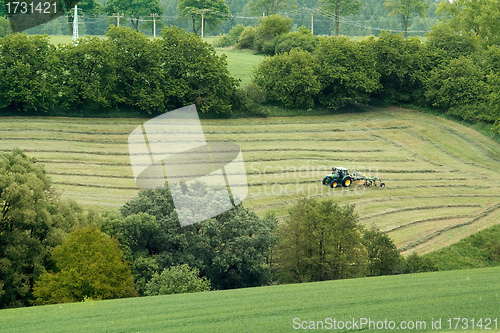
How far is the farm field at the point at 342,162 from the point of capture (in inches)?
1531

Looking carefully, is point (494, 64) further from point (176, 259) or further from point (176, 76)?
point (176, 259)

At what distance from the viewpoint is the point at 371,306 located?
19.3 meters

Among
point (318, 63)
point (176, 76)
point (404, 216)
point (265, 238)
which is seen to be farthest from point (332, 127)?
point (265, 238)

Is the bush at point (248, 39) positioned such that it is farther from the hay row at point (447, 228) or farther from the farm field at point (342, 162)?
the hay row at point (447, 228)

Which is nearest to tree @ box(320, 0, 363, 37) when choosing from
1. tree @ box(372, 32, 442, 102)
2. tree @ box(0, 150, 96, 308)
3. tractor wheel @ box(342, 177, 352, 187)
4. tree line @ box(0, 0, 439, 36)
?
tree line @ box(0, 0, 439, 36)

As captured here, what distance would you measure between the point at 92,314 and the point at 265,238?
11.9 metres

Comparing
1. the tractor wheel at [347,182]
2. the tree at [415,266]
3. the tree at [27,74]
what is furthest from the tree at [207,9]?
the tree at [415,266]

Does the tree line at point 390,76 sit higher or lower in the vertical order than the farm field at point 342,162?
higher

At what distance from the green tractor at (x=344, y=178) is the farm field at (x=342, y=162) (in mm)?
533

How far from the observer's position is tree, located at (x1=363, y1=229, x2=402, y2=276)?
91.4 ft

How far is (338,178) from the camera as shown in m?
42.9

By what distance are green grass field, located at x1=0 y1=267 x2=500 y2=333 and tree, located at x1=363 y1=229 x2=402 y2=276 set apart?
5.00 meters

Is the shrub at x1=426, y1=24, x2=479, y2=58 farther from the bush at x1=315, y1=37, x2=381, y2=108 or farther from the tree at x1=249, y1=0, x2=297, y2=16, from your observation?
the tree at x1=249, y1=0, x2=297, y2=16

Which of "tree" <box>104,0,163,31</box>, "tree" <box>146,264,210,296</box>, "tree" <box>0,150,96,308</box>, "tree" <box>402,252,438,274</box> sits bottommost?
"tree" <box>402,252,438,274</box>
